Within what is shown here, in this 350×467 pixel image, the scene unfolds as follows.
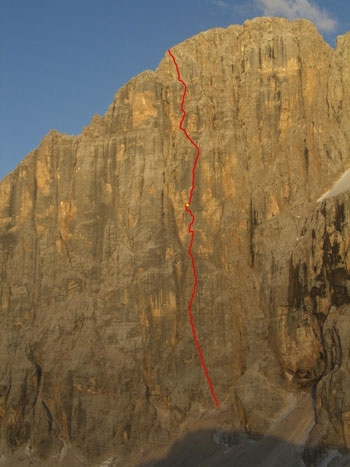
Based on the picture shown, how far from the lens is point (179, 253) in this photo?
39.6 m

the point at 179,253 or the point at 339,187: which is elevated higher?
the point at 339,187

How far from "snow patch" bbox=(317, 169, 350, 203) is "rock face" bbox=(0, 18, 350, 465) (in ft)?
1.42

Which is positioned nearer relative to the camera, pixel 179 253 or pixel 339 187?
pixel 339 187

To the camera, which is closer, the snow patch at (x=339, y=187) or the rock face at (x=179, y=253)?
the rock face at (x=179, y=253)

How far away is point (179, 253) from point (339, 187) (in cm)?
980

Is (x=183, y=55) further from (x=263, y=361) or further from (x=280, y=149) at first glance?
(x=263, y=361)

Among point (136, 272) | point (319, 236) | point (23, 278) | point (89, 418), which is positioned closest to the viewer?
point (319, 236)

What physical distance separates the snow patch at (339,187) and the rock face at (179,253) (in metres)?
0.43

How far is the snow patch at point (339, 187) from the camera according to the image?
36200 mm

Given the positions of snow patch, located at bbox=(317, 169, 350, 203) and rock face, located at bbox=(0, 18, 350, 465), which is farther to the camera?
snow patch, located at bbox=(317, 169, 350, 203)

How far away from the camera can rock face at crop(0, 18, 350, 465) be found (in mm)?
35094

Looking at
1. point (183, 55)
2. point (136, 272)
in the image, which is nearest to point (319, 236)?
point (136, 272)

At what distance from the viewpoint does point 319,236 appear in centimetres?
3416

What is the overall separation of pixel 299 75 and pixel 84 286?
724 inches
